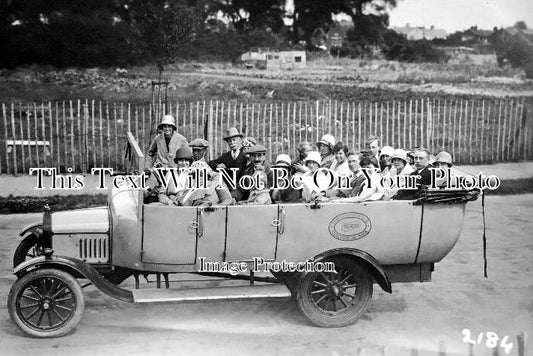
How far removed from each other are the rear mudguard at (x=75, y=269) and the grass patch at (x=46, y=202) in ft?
14.8

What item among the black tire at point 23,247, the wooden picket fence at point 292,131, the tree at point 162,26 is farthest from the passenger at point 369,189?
the tree at point 162,26

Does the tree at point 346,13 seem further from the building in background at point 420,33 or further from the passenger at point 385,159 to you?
the passenger at point 385,159

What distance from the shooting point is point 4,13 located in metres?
11.8

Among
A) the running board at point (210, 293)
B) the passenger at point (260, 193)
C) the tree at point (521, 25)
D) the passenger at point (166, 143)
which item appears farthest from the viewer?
the tree at point (521, 25)

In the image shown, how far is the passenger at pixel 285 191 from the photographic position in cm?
592

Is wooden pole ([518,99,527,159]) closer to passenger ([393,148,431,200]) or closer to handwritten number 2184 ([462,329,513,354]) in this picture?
passenger ([393,148,431,200])

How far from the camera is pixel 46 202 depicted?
949 centimetres

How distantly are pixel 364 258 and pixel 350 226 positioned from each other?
0.92 feet

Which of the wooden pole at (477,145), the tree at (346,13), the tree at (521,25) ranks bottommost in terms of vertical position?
the wooden pole at (477,145)

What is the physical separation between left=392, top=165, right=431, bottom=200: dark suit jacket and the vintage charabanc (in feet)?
0.64

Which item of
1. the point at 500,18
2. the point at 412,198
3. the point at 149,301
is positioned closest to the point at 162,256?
the point at 149,301

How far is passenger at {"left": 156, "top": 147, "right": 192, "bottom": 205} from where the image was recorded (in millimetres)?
5359

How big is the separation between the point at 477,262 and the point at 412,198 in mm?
2318

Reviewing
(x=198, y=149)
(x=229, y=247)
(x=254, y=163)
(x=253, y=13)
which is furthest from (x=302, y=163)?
(x=253, y=13)
